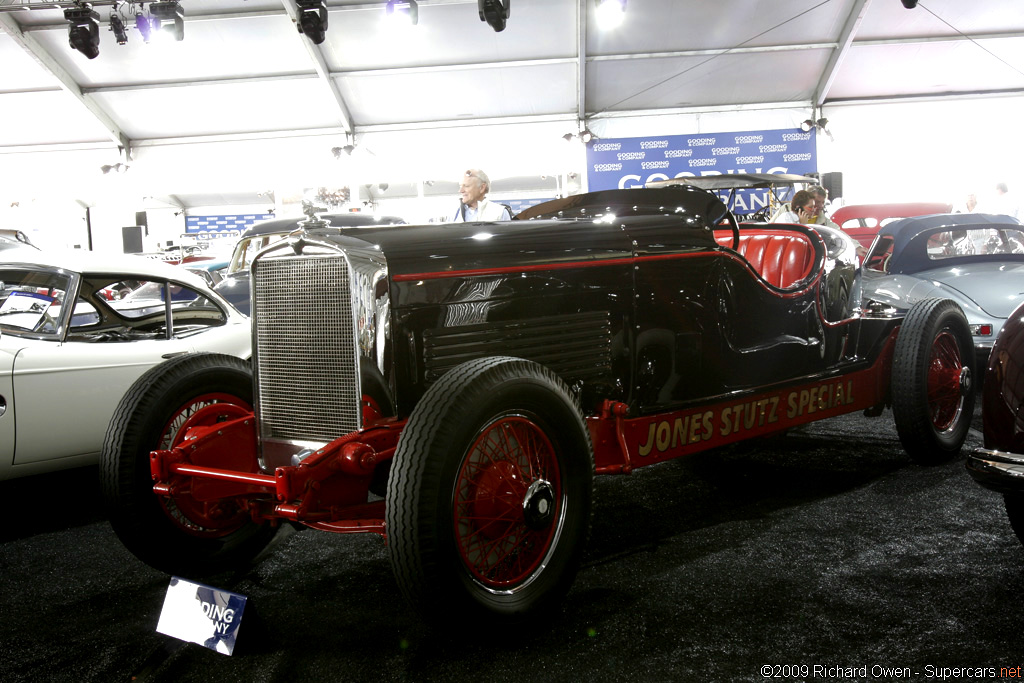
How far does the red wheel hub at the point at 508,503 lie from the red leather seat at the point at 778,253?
85.8 inches

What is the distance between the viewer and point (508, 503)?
2.27 m

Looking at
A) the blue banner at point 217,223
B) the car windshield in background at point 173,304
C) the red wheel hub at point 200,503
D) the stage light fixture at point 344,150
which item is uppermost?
the stage light fixture at point 344,150

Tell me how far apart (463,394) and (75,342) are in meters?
2.61

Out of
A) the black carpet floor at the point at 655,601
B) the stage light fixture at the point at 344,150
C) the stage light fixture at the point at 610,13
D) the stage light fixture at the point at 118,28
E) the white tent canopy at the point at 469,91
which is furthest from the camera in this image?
the stage light fixture at the point at 344,150

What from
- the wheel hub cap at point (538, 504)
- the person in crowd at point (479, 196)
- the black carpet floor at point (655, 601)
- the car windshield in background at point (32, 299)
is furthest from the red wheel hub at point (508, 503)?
the person in crowd at point (479, 196)

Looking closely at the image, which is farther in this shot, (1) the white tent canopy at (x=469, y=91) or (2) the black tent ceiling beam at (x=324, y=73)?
(1) the white tent canopy at (x=469, y=91)

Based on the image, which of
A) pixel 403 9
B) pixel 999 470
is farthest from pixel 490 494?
pixel 403 9

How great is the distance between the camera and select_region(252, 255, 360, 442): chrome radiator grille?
249 centimetres

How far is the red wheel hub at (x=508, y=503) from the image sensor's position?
2.23m

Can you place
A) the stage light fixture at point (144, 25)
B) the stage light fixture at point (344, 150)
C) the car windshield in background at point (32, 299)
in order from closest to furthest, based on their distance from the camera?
1. the car windshield in background at point (32, 299)
2. the stage light fixture at point (144, 25)
3. the stage light fixture at point (344, 150)

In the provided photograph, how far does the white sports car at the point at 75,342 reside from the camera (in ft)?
11.3

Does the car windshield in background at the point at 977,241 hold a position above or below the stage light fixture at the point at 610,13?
below

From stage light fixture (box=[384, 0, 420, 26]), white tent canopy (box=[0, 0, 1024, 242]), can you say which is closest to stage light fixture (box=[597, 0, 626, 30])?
white tent canopy (box=[0, 0, 1024, 242])

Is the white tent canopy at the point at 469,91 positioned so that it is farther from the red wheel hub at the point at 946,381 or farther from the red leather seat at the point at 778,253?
the red wheel hub at the point at 946,381
